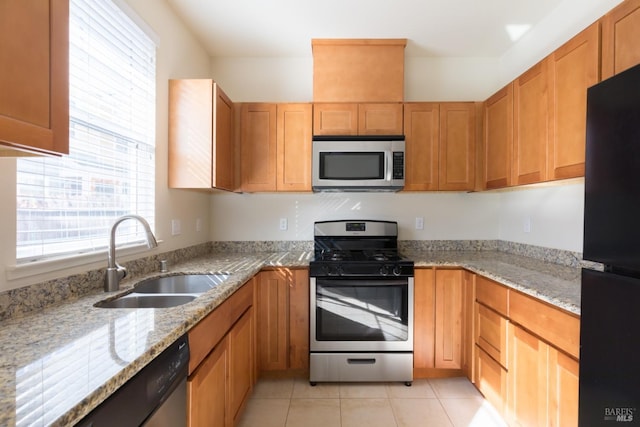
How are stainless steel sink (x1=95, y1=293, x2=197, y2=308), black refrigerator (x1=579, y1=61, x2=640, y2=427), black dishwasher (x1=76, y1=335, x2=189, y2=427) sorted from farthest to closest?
stainless steel sink (x1=95, y1=293, x2=197, y2=308), black refrigerator (x1=579, y1=61, x2=640, y2=427), black dishwasher (x1=76, y1=335, x2=189, y2=427)

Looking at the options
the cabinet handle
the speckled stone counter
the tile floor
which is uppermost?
the speckled stone counter

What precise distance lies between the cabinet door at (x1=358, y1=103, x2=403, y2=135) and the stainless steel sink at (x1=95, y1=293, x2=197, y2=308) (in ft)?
5.89

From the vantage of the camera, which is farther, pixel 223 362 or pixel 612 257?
pixel 223 362

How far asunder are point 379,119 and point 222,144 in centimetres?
126

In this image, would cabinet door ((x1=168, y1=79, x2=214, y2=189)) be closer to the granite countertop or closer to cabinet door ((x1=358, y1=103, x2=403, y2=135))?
the granite countertop

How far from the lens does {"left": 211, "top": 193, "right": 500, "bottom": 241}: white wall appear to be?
289 centimetres

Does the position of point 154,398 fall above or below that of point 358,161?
below

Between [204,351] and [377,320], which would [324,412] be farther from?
[204,351]

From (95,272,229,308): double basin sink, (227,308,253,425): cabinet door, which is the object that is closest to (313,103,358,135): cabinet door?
(95,272,229,308): double basin sink

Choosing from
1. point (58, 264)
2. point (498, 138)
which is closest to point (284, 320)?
point (58, 264)

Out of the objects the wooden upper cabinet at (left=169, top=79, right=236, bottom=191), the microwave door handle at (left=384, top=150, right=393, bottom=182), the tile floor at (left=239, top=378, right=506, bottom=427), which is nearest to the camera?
the tile floor at (left=239, top=378, right=506, bottom=427)

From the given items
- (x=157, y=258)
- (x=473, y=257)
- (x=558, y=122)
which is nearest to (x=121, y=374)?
(x=157, y=258)

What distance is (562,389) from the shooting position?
135 cm

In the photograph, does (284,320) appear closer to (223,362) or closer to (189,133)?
(223,362)
